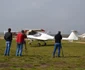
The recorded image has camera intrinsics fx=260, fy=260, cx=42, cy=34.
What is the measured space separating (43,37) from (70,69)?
28800 millimetres

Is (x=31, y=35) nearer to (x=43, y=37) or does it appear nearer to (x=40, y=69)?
(x=43, y=37)

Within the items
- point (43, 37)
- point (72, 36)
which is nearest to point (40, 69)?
point (43, 37)

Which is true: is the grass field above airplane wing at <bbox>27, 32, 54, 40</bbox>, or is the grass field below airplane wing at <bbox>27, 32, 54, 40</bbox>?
below

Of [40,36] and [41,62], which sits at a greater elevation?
[40,36]

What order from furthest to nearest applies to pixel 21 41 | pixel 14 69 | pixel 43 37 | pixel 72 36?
1. pixel 72 36
2. pixel 43 37
3. pixel 21 41
4. pixel 14 69

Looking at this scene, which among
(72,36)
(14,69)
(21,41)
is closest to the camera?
(14,69)

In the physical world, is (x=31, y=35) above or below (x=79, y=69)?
above

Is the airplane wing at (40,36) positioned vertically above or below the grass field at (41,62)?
above

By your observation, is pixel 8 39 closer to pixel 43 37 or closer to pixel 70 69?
pixel 70 69

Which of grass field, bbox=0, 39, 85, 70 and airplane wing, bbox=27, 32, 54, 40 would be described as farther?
airplane wing, bbox=27, 32, 54, 40

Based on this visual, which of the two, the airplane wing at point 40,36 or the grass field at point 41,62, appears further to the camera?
the airplane wing at point 40,36

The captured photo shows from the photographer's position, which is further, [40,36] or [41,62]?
[40,36]

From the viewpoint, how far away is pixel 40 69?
12078 mm

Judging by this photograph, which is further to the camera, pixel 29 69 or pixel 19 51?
pixel 19 51
